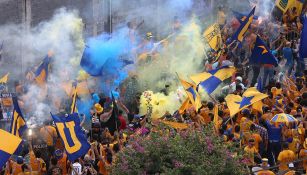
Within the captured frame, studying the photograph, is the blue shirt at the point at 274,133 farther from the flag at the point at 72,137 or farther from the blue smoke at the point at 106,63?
the blue smoke at the point at 106,63

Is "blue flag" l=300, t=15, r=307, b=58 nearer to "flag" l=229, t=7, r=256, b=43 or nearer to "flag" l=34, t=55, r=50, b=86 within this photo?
"flag" l=229, t=7, r=256, b=43

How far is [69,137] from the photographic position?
14734 millimetres

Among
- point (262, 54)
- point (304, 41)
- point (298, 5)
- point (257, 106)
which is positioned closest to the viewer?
point (257, 106)

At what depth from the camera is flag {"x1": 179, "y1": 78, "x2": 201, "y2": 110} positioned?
52.3ft

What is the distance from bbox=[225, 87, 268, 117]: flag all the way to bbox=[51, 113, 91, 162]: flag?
2.78 m

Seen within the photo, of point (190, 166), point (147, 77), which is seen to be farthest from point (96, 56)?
point (190, 166)

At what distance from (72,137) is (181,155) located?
3.87 m

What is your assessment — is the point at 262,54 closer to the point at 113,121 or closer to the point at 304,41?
the point at 304,41

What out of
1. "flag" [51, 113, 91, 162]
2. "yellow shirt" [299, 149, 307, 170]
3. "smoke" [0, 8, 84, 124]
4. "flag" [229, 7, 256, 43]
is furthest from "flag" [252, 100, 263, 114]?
"smoke" [0, 8, 84, 124]

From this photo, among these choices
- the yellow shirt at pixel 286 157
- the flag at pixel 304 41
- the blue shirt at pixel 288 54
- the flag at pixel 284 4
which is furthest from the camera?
the flag at pixel 284 4

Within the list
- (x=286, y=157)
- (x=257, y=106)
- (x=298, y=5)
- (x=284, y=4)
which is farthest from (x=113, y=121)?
(x=298, y=5)

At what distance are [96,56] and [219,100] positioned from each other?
3.35 m

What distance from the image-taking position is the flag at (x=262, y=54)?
60.8 ft

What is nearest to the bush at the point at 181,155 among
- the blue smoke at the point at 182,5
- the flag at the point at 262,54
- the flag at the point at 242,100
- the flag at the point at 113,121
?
the flag at the point at 242,100
